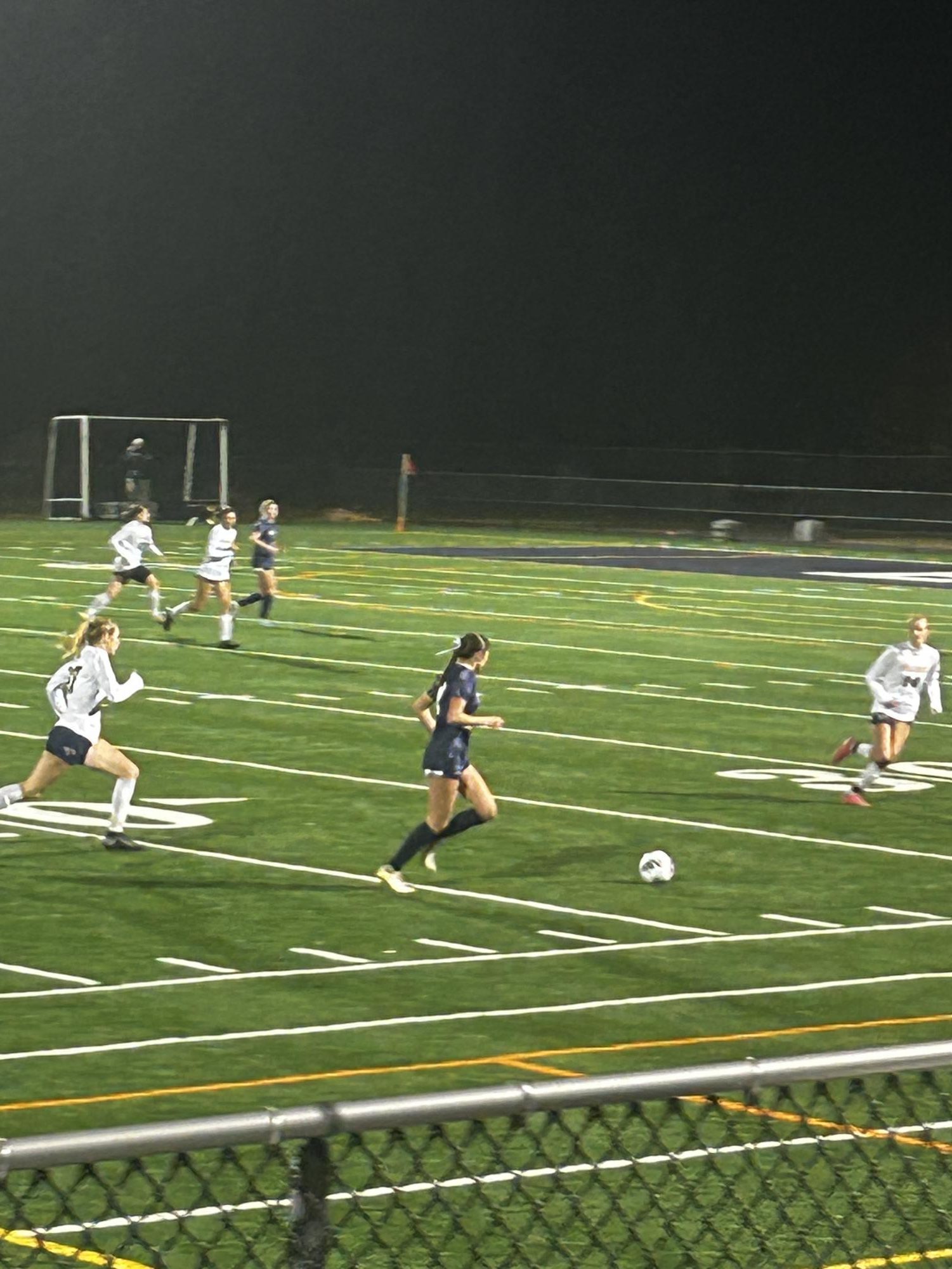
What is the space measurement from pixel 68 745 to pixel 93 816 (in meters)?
2.34

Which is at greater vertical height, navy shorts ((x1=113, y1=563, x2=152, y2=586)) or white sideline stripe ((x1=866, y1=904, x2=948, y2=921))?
white sideline stripe ((x1=866, y1=904, x2=948, y2=921))

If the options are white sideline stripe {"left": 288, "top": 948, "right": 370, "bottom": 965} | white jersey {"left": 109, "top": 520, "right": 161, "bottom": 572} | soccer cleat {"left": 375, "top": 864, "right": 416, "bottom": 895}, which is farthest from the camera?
white jersey {"left": 109, "top": 520, "right": 161, "bottom": 572}

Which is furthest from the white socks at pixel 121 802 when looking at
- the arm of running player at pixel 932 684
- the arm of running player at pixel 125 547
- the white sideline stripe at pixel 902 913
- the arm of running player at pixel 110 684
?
the arm of running player at pixel 125 547

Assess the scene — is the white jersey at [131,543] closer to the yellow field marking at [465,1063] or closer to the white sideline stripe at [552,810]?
the white sideline stripe at [552,810]

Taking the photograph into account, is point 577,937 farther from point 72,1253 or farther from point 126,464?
point 126,464

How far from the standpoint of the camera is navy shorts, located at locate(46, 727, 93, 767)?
15.7 m

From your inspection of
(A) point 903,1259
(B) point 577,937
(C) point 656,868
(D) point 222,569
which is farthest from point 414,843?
(D) point 222,569

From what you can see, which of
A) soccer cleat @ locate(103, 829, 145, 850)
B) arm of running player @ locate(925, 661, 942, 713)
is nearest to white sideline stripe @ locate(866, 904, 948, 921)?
arm of running player @ locate(925, 661, 942, 713)

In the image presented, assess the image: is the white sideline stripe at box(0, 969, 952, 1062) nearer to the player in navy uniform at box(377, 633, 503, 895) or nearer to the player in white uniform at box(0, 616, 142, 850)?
the player in navy uniform at box(377, 633, 503, 895)

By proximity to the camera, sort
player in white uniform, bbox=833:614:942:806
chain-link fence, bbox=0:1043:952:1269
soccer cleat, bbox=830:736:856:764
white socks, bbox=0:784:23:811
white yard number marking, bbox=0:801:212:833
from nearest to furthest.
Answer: chain-link fence, bbox=0:1043:952:1269
white socks, bbox=0:784:23:811
white yard number marking, bbox=0:801:212:833
player in white uniform, bbox=833:614:942:806
soccer cleat, bbox=830:736:856:764

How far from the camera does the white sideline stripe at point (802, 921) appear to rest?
47.5 feet

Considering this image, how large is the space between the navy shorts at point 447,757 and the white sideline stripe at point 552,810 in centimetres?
82

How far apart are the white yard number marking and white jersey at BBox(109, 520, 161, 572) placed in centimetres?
1317

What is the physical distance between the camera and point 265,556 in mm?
32156
